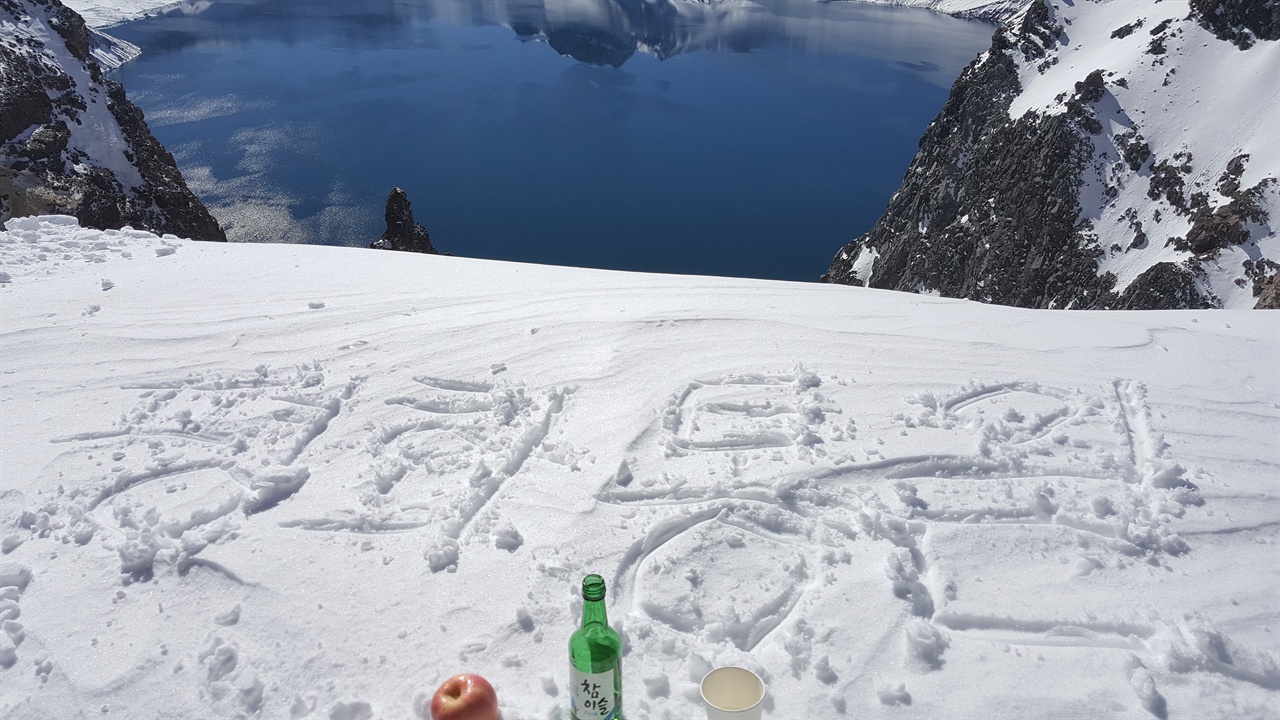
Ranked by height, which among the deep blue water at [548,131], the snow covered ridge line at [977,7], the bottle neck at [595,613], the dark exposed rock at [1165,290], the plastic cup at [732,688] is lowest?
the deep blue water at [548,131]

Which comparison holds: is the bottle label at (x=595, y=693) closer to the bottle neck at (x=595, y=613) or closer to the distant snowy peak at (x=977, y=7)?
the bottle neck at (x=595, y=613)

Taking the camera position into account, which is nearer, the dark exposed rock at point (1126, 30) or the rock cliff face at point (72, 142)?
the rock cliff face at point (72, 142)

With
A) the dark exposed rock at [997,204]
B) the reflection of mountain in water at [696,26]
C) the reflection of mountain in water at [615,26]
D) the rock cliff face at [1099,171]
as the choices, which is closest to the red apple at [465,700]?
the rock cliff face at [1099,171]

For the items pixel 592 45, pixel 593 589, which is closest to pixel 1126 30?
pixel 593 589

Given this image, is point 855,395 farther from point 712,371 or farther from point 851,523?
point 851,523

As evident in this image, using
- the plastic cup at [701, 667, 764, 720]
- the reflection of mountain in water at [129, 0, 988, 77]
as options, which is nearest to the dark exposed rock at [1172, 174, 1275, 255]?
the plastic cup at [701, 667, 764, 720]

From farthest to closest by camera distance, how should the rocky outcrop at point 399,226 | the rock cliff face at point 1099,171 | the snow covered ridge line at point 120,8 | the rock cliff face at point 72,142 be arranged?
the snow covered ridge line at point 120,8 < the rock cliff face at point 1099,171 < the rocky outcrop at point 399,226 < the rock cliff face at point 72,142

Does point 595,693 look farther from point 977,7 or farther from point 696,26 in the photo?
point 977,7
